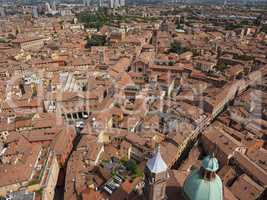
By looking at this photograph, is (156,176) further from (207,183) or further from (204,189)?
(207,183)

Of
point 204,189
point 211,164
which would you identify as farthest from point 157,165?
point 204,189

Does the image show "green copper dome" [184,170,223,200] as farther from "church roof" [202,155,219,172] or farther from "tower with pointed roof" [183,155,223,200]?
"church roof" [202,155,219,172]

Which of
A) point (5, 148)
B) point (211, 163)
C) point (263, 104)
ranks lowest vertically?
point (5, 148)

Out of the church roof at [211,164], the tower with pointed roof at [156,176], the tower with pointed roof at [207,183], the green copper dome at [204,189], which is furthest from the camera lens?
the green copper dome at [204,189]

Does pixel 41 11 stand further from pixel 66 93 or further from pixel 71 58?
pixel 66 93

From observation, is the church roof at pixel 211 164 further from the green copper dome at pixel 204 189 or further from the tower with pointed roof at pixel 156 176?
the tower with pointed roof at pixel 156 176

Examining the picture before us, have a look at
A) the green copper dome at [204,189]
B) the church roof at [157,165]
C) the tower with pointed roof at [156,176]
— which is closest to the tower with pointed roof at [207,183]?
the green copper dome at [204,189]

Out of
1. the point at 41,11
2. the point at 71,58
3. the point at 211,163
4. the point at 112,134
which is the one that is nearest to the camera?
the point at 211,163

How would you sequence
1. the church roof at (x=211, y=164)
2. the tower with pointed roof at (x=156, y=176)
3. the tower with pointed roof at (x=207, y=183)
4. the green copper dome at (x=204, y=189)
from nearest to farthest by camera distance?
the church roof at (x=211, y=164) < the tower with pointed roof at (x=207, y=183) < the tower with pointed roof at (x=156, y=176) < the green copper dome at (x=204, y=189)

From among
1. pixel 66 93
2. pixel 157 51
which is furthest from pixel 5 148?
pixel 157 51
